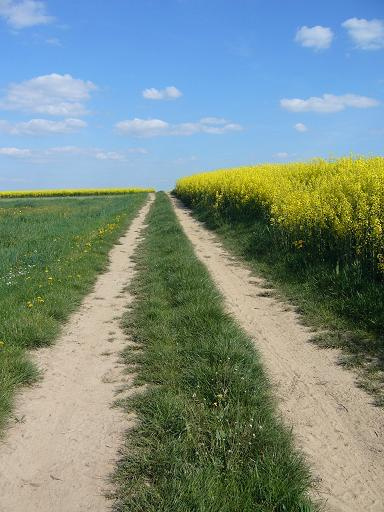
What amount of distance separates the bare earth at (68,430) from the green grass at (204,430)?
0.23 meters

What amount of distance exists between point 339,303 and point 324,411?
10.3 ft

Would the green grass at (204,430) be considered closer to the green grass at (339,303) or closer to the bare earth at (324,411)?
the bare earth at (324,411)

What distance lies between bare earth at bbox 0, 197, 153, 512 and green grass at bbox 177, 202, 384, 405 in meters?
2.78

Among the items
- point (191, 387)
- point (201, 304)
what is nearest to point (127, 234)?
point (201, 304)

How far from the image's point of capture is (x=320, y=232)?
10.4 m

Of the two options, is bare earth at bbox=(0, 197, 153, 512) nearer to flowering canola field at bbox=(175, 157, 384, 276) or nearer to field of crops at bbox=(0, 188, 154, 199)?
flowering canola field at bbox=(175, 157, 384, 276)

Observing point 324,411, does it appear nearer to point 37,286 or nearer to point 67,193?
point 37,286

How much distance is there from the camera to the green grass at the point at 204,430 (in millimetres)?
3250

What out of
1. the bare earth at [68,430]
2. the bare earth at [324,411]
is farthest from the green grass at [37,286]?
the bare earth at [324,411]

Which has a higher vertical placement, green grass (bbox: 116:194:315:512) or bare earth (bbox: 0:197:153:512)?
green grass (bbox: 116:194:315:512)

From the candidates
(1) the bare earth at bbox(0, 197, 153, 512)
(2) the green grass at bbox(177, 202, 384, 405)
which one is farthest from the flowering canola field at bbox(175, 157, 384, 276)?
(1) the bare earth at bbox(0, 197, 153, 512)

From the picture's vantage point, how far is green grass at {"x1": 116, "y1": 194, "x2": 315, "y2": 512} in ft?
10.7

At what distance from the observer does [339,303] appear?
744 centimetres

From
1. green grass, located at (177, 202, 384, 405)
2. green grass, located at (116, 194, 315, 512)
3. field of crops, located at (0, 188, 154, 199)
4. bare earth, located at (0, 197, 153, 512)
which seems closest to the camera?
green grass, located at (116, 194, 315, 512)
